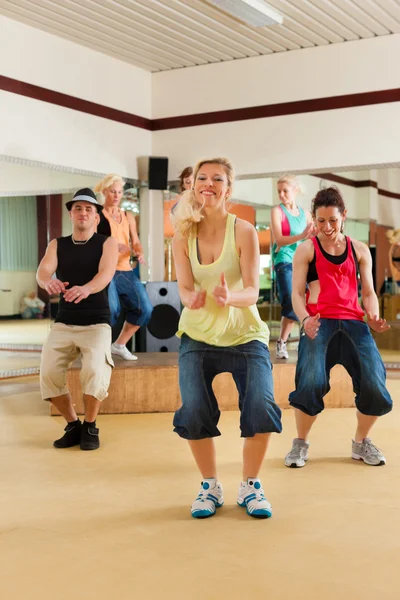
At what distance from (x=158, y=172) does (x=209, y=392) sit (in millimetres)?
6116

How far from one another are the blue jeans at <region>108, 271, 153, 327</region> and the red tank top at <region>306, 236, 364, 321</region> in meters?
2.70

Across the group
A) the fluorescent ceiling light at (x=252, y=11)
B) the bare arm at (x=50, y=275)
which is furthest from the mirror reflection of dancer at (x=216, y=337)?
the fluorescent ceiling light at (x=252, y=11)

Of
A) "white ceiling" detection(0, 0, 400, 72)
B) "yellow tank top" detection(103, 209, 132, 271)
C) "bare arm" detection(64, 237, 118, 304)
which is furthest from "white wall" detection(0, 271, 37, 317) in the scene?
"bare arm" detection(64, 237, 118, 304)

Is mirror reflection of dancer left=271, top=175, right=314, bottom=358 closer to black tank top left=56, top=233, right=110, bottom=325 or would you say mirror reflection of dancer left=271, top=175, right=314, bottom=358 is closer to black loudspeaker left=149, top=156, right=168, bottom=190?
black tank top left=56, top=233, right=110, bottom=325

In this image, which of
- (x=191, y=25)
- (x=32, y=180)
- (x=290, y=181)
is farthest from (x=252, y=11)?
(x=32, y=180)

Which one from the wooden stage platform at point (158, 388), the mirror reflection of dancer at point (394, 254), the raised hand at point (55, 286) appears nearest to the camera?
the raised hand at point (55, 286)

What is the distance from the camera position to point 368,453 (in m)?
4.09

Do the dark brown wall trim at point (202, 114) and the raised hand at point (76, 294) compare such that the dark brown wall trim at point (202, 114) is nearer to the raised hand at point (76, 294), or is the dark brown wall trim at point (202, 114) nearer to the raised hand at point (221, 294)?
the raised hand at point (76, 294)

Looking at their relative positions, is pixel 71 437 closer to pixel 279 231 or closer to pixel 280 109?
pixel 279 231

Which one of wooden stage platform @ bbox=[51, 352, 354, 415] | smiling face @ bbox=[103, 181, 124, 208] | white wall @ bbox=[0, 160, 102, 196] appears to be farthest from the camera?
white wall @ bbox=[0, 160, 102, 196]

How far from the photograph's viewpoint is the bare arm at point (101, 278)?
14.0 ft

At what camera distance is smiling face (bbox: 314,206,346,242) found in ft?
12.9

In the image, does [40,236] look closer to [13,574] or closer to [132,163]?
[132,163]

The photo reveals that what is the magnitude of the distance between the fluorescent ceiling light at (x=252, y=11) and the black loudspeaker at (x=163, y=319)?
2.58 m
